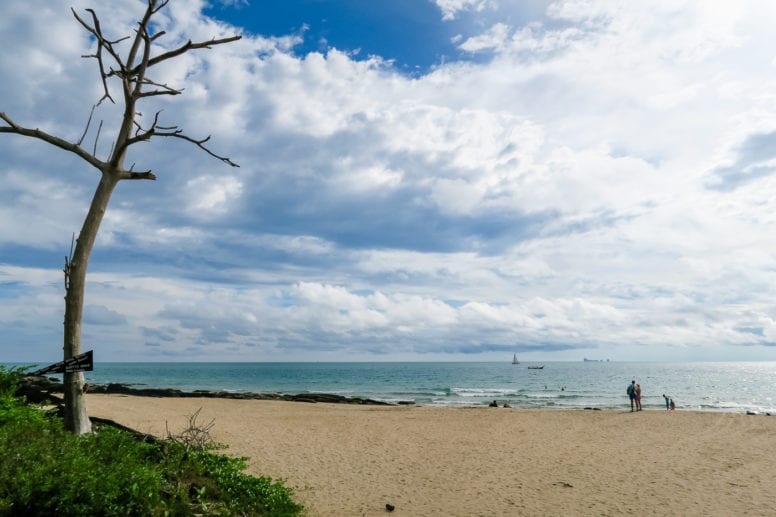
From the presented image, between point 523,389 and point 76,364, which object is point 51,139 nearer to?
point 76,364

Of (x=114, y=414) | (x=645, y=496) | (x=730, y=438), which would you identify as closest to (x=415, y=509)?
(x=645, y=496)

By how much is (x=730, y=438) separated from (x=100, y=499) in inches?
799

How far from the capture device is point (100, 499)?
17.9 ft

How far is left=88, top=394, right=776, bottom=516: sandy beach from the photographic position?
32.8 feet

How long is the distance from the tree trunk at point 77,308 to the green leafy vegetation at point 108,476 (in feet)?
1.07

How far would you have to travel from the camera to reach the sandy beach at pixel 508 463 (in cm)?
1000

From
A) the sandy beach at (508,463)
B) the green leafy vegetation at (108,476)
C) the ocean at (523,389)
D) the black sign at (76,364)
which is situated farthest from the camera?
the ocean at (523,389)

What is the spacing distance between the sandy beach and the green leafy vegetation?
6.17ft

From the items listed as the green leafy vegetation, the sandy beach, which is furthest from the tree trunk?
the sandy beach

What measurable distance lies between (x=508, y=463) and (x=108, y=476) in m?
10.6

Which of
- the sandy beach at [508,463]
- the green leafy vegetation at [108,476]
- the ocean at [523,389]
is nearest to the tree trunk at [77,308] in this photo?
the green leafy vegetation at [108,476]

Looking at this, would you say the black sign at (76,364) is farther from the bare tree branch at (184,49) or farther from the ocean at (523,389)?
the ocean at (523,389)

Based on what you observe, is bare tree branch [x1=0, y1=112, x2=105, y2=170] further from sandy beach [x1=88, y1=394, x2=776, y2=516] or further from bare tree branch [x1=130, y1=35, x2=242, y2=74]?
sandy beach [x1=88, y1=394, x2=776, y2=516]

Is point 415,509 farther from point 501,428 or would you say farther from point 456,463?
point 501,428
